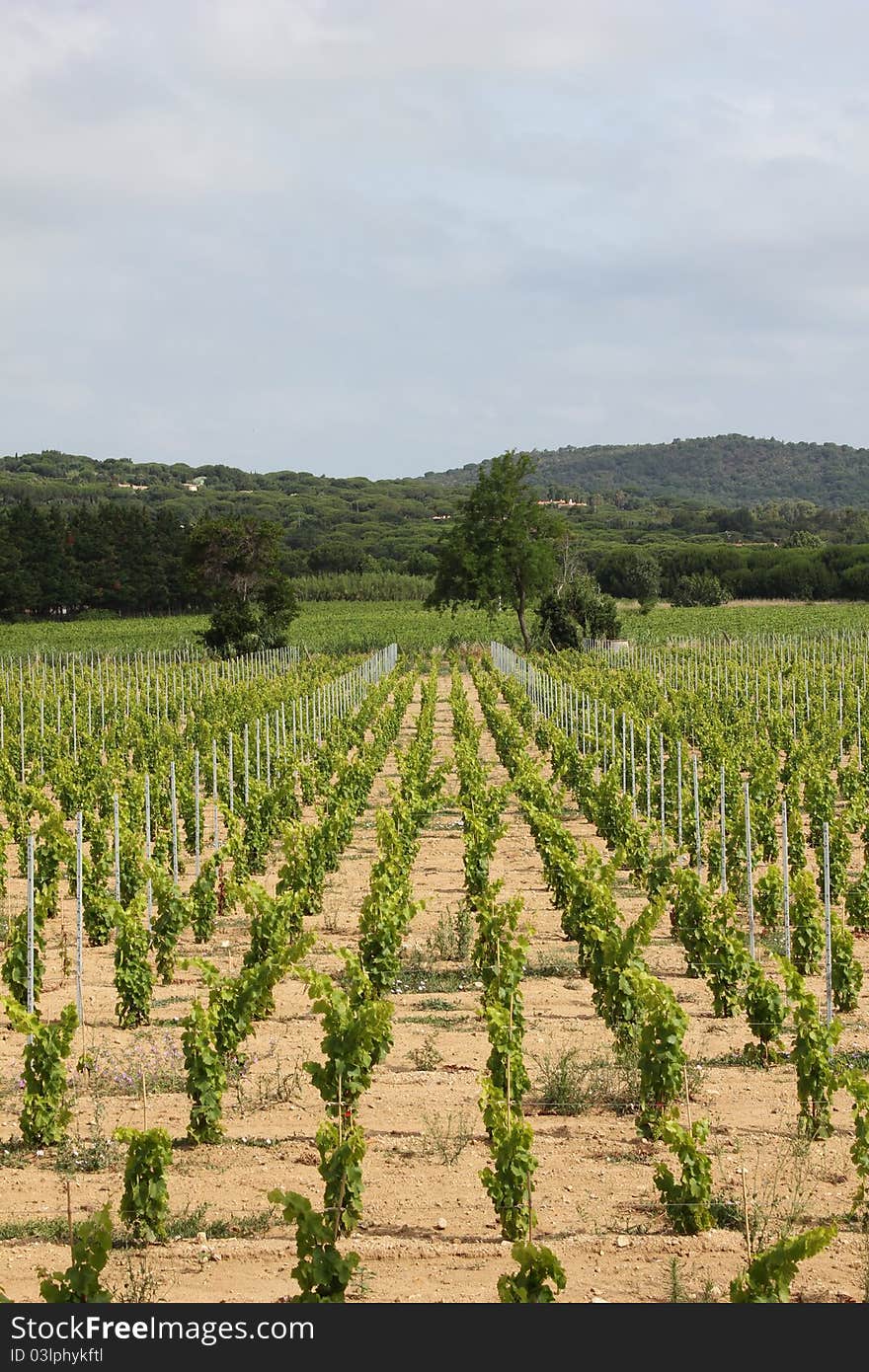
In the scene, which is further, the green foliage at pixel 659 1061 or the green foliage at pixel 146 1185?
the green foliage at pixel 659 1061

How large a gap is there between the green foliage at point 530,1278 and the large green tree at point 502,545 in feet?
142

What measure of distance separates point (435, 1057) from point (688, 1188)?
9.09 feet

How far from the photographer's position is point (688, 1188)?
20.9 feet

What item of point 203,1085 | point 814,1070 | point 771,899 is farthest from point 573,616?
point 203,1085

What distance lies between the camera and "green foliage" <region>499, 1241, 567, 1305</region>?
526 centimetres

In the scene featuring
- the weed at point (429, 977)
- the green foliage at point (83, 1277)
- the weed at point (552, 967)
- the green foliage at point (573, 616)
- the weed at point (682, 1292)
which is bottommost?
the weed at point (552, 967)

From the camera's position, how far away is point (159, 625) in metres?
67.4

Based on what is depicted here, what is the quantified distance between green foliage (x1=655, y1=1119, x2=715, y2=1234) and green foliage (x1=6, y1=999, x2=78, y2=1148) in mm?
3177

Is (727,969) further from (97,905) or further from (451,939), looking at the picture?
(97,905)

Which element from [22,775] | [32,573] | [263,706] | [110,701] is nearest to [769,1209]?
[22,775]

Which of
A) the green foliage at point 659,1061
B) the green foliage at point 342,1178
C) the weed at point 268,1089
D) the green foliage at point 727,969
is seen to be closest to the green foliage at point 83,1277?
the green foliage at point 342,1178

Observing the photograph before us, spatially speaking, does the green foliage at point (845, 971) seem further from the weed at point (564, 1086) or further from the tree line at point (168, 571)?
the tree line at point (168, 571)

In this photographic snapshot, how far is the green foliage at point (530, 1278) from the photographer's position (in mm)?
5258

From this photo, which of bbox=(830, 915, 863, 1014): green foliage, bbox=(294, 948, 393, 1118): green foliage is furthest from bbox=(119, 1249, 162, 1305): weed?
bbox=(830, 915, 863, 1014): green foliage
